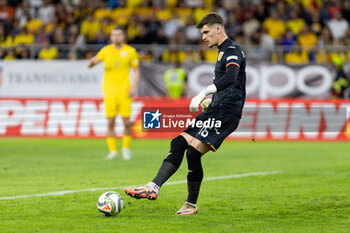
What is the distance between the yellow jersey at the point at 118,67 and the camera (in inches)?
546

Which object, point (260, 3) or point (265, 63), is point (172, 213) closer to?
point (265, 63)

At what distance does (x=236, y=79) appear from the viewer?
23.6 feet

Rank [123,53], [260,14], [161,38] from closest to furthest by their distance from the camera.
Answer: [123,53] < [161,38] < [260,14]

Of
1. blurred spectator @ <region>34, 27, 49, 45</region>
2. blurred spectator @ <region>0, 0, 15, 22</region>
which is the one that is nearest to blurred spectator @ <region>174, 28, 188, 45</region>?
blurred spectator @ <region>34, 27, 49, 45</region>

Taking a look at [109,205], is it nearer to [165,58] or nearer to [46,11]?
[165,58]

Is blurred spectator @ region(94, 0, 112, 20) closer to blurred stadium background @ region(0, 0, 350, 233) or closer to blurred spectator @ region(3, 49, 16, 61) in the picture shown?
blurred stadium background @ region(0, 0, 350, 233)

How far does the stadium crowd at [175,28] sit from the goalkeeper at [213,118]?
14.1m

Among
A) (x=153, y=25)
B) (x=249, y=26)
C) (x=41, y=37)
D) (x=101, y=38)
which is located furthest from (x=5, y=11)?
(x=249, y=26)

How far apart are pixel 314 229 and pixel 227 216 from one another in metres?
1.03

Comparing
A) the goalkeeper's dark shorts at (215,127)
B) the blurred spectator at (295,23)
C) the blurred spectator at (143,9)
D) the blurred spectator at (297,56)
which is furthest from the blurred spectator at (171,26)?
the goalkeeper's dark shorts at (215,127)

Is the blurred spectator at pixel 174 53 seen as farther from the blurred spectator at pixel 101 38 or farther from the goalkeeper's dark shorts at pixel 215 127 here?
the goalkeeper's dark shorts at pixel 215 127

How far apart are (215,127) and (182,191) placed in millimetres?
2245

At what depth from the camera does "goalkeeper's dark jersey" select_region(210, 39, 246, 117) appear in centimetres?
721

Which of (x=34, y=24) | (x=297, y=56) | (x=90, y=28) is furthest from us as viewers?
(x=34, y=24)
